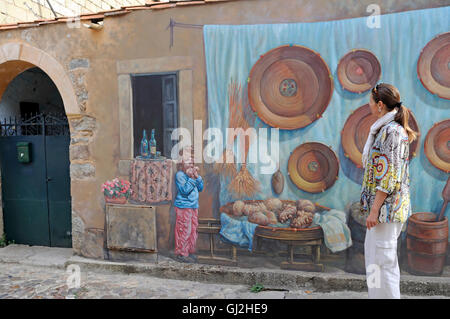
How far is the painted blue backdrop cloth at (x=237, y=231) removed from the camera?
3713 mm

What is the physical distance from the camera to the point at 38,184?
16.5ft

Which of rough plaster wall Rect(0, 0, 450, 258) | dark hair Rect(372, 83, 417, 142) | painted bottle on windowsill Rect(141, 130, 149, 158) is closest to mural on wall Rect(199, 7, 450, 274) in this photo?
rough plaster wall Rect(0, 0, 450, 258)

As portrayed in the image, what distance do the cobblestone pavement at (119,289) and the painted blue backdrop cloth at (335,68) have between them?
974 mm

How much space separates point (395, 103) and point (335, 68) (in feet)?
3.90

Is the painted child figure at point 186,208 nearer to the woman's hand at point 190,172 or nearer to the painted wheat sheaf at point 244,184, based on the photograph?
the woman's hand at point 190,172

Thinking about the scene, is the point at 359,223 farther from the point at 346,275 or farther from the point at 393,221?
the point at 393,221

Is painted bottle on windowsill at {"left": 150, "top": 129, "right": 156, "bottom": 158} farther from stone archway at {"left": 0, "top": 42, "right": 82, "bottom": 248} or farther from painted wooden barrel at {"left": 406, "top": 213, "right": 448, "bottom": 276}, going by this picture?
painted wooden barrel at {"left": 406, "top": 213, "right": 448, "bottom": 276}

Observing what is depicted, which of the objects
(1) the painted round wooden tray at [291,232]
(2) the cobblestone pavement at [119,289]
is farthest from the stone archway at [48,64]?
(1) the painted round wooden tray at [291,232]

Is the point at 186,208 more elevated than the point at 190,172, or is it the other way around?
the point at 190,172

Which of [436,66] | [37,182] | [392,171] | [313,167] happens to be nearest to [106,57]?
[37,182]

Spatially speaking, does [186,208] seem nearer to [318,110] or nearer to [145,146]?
[145,146]

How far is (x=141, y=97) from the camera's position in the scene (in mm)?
4062
